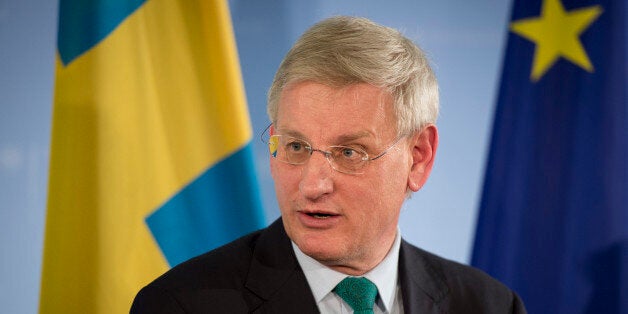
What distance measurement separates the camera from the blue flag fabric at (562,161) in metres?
2.79

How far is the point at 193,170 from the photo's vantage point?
2.42m

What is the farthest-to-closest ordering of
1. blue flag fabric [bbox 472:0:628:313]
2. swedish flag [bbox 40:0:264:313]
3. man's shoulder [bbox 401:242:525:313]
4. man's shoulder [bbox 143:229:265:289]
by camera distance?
1. blue flag fabric [bbox 472:0:628:313]
2. swedish flag [bbox 40:0:264:313]
3. man's shoulder [bbox 401:242:525:313]
4. man's shoulder [bbox 143:229:265:289]

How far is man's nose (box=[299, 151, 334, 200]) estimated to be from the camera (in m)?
1.62

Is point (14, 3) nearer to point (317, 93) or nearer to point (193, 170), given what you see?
point (193, 170)

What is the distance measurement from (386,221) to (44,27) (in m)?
1.63

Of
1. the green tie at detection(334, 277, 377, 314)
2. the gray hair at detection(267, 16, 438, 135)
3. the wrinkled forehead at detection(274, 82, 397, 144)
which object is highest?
the gray hair at detection(267, 16, 438, 135)

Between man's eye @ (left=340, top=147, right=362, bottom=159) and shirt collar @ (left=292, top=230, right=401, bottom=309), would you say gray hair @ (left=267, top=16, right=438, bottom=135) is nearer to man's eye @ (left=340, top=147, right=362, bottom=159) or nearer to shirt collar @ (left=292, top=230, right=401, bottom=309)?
man's eye @ (left=340, top=147, right=362, bottom=159)

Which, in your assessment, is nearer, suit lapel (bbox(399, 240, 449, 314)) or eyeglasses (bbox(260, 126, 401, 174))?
eyeglasses (bbox(260, 126, 401, 174))

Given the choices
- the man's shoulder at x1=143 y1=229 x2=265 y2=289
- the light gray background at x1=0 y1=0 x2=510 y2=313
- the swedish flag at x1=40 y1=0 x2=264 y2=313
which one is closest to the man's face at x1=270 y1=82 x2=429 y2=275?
the man's shoulder at x1=143 y1=229 x2=265 y2=289

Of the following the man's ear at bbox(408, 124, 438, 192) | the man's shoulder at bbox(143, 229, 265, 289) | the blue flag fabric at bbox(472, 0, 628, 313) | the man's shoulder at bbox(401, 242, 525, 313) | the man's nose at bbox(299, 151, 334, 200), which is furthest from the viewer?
the blue flag fabric at bbox(472, 0, 628, 313)

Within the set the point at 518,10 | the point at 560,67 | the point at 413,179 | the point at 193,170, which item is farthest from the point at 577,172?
the point at 193,170

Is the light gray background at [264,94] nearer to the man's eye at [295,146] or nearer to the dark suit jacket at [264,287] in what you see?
the dark suit jacket at [264,287]

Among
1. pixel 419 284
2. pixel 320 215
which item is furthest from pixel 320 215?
pixel 419 284

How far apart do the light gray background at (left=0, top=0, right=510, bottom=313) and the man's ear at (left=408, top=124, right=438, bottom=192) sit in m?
0.83
